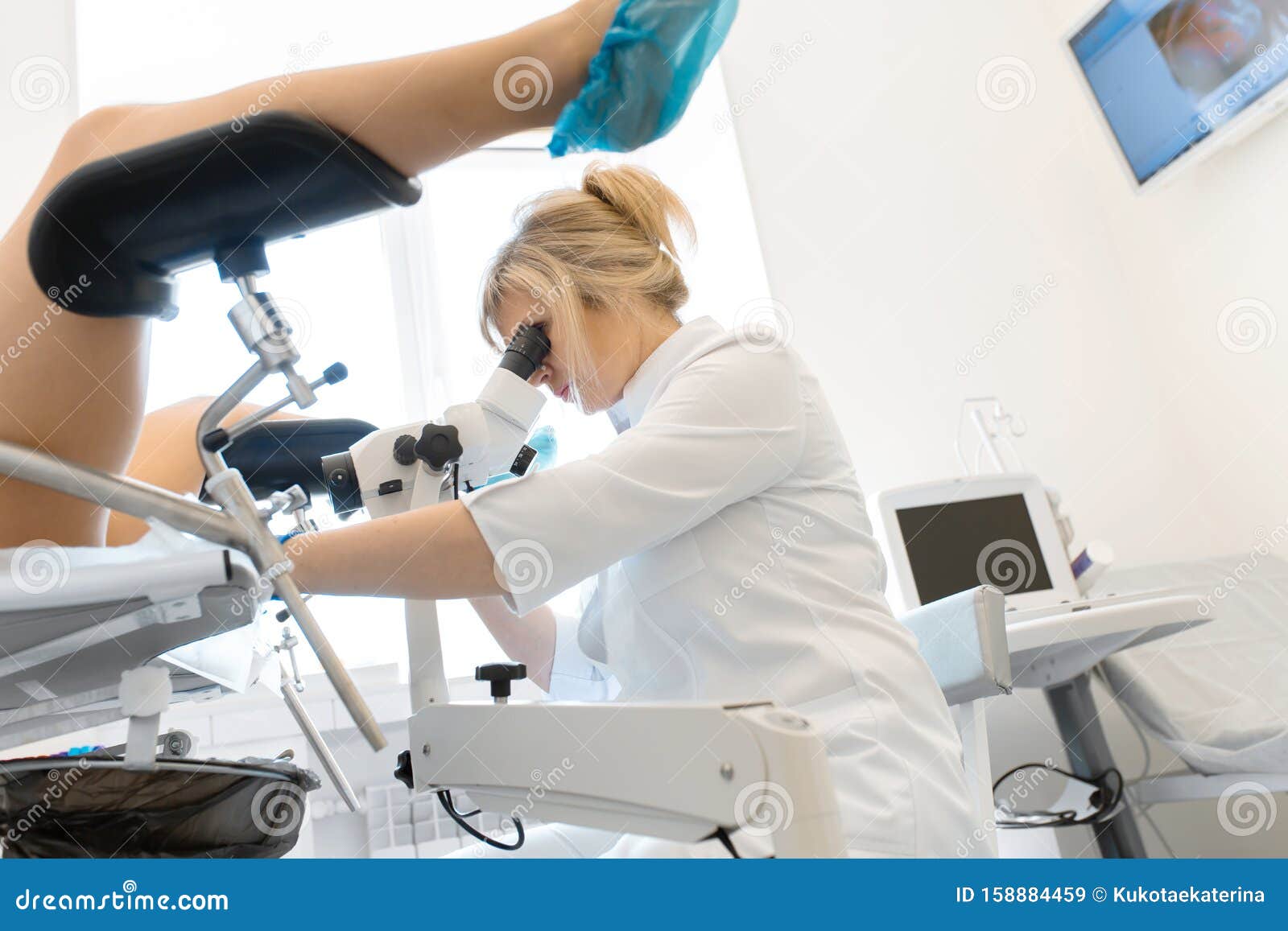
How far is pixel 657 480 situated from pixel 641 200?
58cm

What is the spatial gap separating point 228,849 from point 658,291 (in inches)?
35.8

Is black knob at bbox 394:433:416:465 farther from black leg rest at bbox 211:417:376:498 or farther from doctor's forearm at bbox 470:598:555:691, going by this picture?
doctor's forearm at bbox 470:598:555:691

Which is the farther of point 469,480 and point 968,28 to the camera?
point 968,28

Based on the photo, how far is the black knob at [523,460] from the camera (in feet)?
4.21

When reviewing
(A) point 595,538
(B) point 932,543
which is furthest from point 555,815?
(B) point 932,543

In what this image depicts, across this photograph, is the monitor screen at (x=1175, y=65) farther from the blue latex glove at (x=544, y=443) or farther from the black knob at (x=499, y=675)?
the black knob at (x=499, y=675)

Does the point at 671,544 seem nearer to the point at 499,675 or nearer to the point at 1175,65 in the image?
the point at 499,675

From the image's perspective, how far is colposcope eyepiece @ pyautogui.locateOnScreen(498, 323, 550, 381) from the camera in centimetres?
123

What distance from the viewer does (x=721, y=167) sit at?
3.39 m

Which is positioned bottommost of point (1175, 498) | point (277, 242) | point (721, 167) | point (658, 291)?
point (1175, 498)

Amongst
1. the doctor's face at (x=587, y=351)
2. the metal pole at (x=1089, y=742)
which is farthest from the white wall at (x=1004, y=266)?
the doctor's face at (x=587, y=351)

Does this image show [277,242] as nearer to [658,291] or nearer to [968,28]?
[658,291]

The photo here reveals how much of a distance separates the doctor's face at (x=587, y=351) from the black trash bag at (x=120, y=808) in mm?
652
